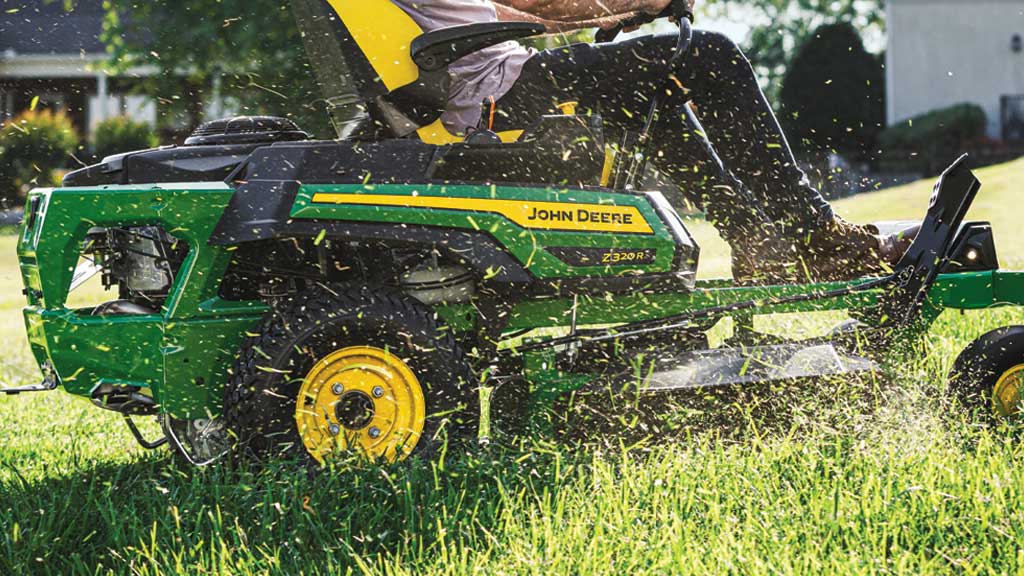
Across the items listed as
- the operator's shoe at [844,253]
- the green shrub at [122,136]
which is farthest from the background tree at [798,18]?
the operator's shoe at [844,253]

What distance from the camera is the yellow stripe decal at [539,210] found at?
304 centimetres

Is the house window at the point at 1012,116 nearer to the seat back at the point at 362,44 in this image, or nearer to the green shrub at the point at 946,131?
the green shrub at the point at 946,131

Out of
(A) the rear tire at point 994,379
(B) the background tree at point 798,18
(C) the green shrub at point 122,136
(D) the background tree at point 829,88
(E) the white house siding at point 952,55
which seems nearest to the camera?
(A) the rear tire at point 994,379

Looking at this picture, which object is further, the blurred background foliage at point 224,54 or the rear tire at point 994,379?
the blurred background foliage at point 224,54

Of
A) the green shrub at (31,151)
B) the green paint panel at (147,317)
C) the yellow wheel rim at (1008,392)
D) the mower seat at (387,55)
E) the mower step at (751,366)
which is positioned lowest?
the green shrub at (31,151)

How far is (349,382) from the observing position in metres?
3.01

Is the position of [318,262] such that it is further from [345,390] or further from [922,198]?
[922,198]

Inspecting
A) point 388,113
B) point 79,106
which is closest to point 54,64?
point 79,106

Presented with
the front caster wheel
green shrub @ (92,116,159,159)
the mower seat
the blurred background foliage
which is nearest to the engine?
the front caster wheel

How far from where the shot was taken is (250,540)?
105 inches

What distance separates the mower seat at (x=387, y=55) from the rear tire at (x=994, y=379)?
1.66 meters

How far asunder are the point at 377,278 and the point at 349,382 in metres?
0.34

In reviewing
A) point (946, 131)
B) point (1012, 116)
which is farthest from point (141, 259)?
point (1012, 116)

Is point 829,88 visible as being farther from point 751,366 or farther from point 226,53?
point 751,366
